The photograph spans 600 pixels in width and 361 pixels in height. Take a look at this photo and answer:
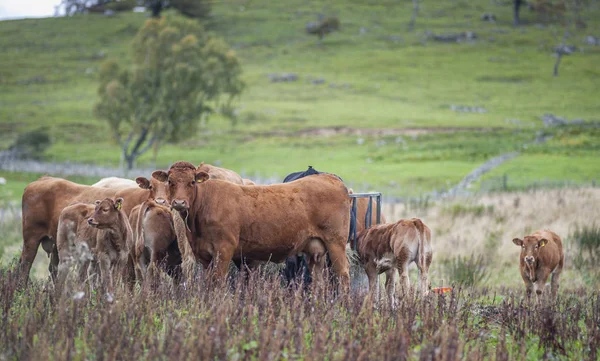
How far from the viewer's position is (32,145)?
5722 centimetres

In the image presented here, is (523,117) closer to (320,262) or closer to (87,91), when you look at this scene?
(87,91)

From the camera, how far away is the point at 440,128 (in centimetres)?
6284

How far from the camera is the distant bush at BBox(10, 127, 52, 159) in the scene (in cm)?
5594

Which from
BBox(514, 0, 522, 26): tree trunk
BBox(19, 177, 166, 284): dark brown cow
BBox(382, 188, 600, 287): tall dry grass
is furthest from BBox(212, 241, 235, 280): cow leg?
BBox(514, 0, 522, 26): tree trunk

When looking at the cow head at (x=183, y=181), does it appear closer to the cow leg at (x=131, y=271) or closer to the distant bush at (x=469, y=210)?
the cow leg at (x=131, y=271)

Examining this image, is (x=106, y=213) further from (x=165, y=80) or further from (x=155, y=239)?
(x=165, y=80)

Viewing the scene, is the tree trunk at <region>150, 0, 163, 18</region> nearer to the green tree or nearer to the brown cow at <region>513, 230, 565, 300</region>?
the green tree

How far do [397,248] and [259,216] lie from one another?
2.67 m

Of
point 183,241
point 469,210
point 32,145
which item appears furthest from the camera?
point 32,145

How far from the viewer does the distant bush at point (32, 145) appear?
55938 millimetres

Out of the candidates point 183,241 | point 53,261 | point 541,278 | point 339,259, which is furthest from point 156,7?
point 339,259

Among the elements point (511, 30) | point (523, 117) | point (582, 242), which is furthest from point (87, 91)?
point (582, 242)

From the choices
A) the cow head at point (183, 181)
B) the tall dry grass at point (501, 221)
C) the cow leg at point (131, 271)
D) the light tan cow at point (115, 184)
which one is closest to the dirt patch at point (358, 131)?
the tall dry grass at point (501, 221)

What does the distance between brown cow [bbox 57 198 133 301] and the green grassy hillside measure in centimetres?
2414
